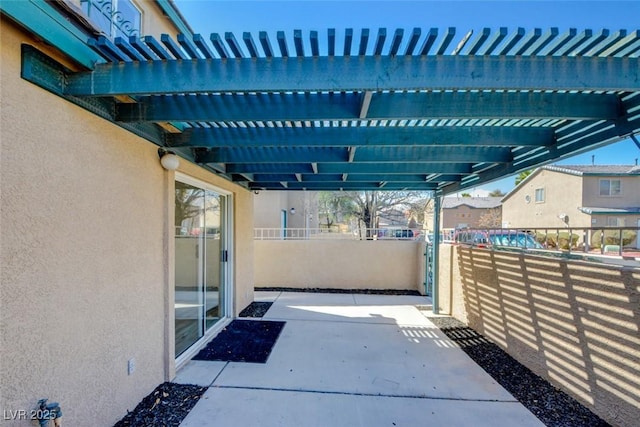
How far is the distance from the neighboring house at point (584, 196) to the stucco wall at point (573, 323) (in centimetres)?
1394

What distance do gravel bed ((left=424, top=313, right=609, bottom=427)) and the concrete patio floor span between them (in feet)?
0.45

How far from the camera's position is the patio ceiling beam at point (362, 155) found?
3.80m

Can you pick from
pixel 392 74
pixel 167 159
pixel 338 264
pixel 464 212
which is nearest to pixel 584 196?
pixel 464 212

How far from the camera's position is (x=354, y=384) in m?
3.53

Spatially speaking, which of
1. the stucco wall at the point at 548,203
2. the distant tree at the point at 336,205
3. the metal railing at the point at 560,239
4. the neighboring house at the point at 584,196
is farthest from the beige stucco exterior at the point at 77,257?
the stucco wall at the point at 548,203

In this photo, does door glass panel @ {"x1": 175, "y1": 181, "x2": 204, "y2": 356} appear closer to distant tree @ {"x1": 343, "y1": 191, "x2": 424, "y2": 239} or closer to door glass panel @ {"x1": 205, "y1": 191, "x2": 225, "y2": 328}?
door glass panel @ {"x1": 205, "y1": 191, "x2": 225, "y2": 328}

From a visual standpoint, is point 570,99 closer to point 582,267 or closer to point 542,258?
point 582,267

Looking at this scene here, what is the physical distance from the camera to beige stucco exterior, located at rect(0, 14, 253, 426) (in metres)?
1.76

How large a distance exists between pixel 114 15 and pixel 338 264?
745 centimetres

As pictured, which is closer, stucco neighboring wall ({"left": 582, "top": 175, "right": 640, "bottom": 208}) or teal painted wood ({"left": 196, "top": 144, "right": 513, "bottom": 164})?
teal painted wood ({"left": 196, "top": 144, "right": 513, "bottom": 164})

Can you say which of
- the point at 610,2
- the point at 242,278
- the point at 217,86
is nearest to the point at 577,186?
the point at 610,2

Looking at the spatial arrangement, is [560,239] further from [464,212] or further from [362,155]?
[464,212]

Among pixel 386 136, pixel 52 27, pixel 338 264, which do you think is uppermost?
pixel 52 27

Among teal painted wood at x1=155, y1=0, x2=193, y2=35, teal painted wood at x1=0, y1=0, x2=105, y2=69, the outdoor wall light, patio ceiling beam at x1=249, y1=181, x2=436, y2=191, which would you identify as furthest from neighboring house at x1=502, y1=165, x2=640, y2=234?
teal painted wood at x1=0, y1=0, x2=105, y2=69
